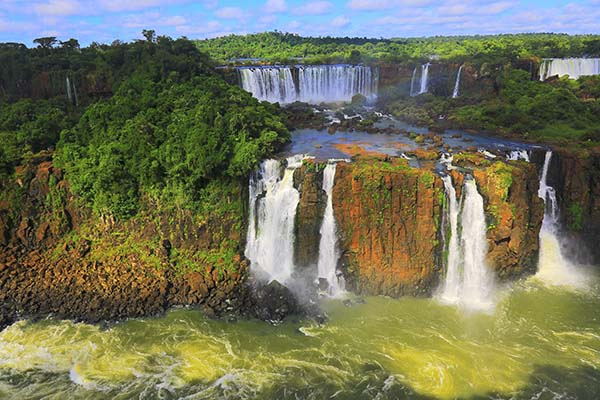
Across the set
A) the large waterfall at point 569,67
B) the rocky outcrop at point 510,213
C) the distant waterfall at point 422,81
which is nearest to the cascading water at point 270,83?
the distant waterfall at point 422,81

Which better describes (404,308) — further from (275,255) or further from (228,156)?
(228,156)

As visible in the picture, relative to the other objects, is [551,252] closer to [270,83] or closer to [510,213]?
[510,213]

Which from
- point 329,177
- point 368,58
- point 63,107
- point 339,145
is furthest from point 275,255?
A: point 368,58

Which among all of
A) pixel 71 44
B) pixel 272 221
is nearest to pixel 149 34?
pixel 71 44

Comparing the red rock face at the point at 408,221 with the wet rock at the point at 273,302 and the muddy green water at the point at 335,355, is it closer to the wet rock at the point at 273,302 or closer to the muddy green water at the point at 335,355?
the muddy green water at the point at 335,355

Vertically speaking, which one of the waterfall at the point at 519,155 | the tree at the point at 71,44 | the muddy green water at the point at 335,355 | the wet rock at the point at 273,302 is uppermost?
the tree at the point at 71,44
